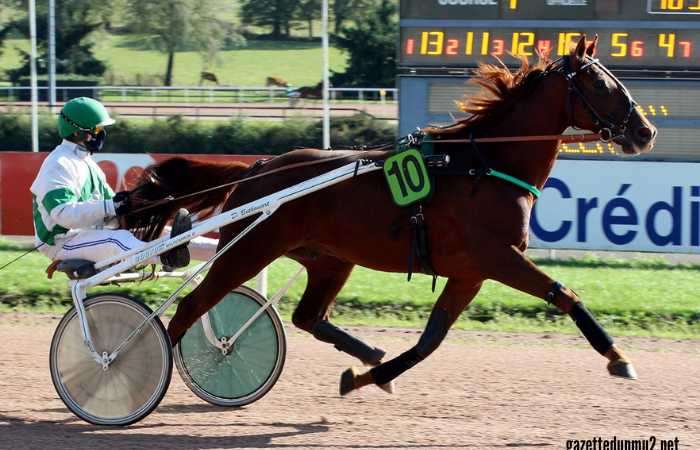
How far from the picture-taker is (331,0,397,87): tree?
89.4ft

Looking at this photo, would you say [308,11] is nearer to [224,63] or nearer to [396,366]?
[224,63]

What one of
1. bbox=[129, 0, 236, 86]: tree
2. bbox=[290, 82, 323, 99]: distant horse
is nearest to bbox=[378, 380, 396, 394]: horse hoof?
bbox=[290, 82, 323, 99]: distant horse

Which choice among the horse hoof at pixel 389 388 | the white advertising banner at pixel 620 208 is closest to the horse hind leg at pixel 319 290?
the horse hoof at pixel 389 388

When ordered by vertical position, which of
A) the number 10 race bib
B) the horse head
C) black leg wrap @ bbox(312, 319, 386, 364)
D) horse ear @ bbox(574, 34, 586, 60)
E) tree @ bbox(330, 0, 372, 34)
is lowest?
black leg wrap @ bbox(312, 319, 386, 364)

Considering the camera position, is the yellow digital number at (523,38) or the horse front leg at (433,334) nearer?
the horse front leg at (433,334)

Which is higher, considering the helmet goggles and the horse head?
the horse head

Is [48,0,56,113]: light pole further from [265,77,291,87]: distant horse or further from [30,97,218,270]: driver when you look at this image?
[265,77,291,87]: distant horse

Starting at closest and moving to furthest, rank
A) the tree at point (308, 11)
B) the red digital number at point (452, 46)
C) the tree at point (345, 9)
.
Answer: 1. the red digital number at point (452, 46)
2. the tree at point (345, 9)
3. the tree at point (308, 11)

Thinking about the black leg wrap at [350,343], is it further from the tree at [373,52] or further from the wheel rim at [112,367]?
the tree at [373,52]

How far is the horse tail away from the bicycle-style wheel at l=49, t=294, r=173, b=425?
675 millimetres

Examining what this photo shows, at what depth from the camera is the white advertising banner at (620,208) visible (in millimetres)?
8805

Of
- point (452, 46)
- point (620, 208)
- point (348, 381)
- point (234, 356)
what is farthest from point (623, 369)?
point (452, 46)

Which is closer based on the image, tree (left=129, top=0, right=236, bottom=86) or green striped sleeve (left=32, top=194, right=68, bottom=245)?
green striped sleeve (left=32, top=194, right=68, bottom=245)

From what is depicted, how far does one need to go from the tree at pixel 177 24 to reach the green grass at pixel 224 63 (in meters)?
1.14
